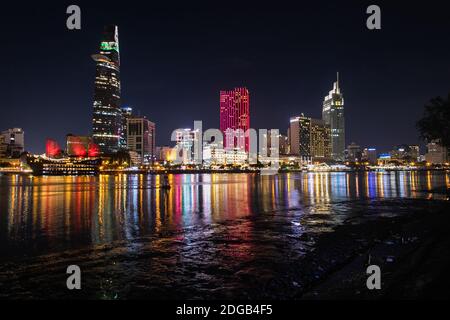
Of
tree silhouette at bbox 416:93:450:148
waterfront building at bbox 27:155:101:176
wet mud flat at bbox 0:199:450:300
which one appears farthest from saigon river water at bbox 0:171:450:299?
waterfront building at bbox 27:155:101:176

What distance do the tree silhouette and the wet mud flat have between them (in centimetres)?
2807

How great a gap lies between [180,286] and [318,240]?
8.59m

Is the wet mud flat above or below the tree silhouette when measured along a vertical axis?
below

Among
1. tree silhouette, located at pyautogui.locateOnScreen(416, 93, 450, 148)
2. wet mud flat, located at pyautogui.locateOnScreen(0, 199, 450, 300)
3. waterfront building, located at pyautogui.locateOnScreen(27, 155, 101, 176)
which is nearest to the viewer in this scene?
wet mud flat, located at pyautogui.locateOnScreen(0, 199, 450, 300)

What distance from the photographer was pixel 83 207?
111ft

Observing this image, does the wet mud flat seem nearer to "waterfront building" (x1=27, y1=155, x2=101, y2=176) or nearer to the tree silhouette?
the tree silhouette

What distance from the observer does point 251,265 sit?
13258 millimetres

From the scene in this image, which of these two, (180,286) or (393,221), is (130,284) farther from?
(393,221)

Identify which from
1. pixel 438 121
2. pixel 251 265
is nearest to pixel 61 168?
pixel 438 121

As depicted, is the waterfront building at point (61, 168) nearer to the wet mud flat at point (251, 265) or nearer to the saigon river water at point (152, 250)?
the saigon river water at point (152, 250)

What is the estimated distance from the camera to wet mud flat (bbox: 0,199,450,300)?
10250 millimetres
